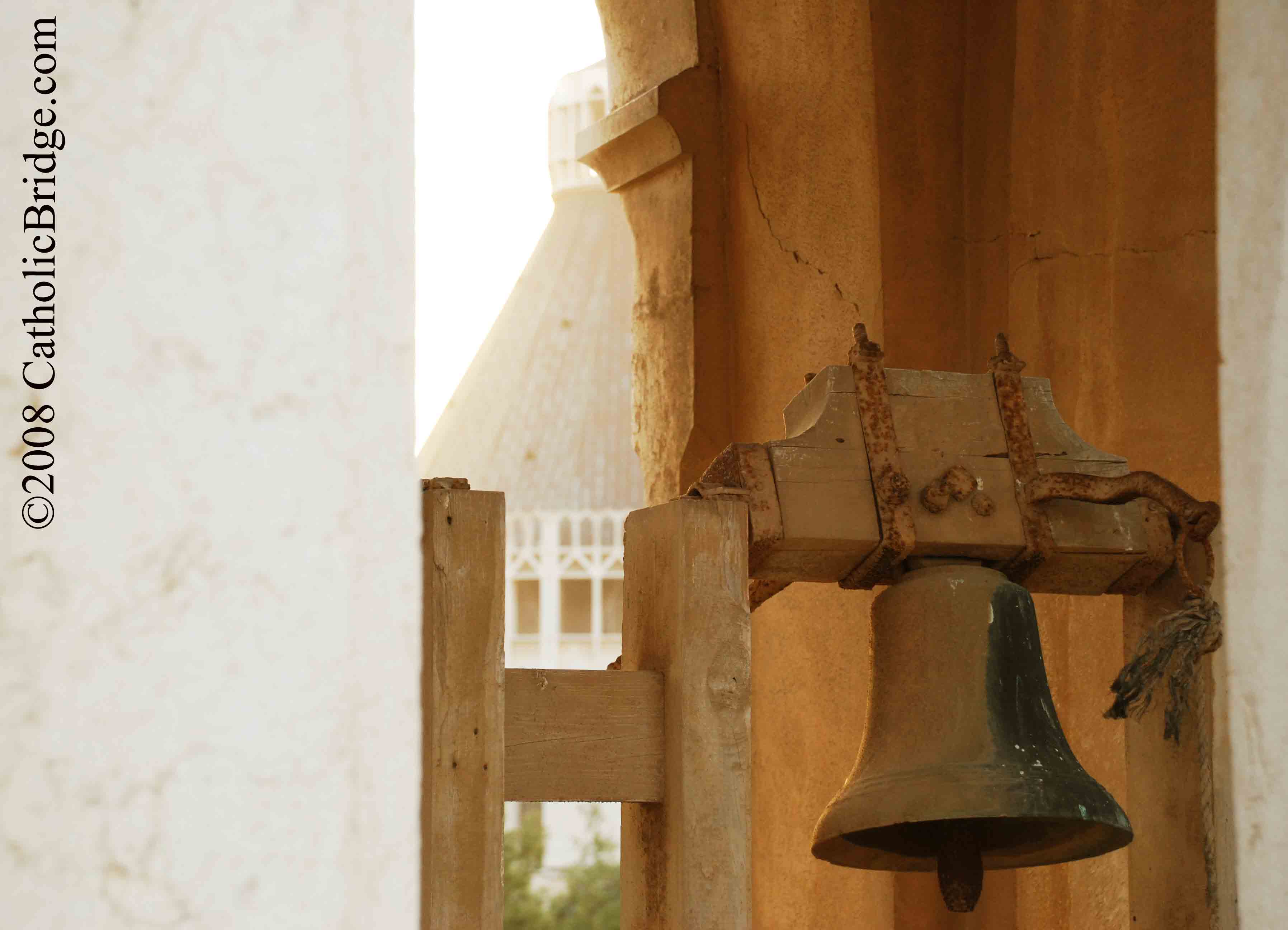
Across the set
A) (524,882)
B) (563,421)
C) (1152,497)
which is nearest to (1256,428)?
(1152,497)

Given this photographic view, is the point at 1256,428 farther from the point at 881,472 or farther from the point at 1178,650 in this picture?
the point at 881,472

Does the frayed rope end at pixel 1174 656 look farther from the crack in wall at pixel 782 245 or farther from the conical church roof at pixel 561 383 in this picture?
the conical church roof at pixel 561 383

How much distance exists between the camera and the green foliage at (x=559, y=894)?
988 cm

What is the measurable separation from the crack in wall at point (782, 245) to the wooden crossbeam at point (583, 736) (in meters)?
1.59

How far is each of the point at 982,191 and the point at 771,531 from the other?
156 centimetres

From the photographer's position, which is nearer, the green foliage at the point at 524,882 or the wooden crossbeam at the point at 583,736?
the wooden crossbeam at the point at 583,736

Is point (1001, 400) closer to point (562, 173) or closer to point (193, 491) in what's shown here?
point (193, 491)

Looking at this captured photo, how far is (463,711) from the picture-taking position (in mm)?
1562

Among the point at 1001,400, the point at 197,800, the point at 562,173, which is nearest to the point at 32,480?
the point at 197,800

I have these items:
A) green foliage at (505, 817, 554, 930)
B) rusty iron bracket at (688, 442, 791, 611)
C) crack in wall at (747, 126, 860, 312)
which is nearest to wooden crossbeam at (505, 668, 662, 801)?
rusty iron bracket at (688, 442, 791, 611)

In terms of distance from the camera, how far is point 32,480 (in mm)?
1237

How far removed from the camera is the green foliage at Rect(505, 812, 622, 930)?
389 inches

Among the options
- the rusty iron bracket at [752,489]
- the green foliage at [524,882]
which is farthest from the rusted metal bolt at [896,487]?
the green foliage at [524,882]

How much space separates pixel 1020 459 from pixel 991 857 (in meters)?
0.50
